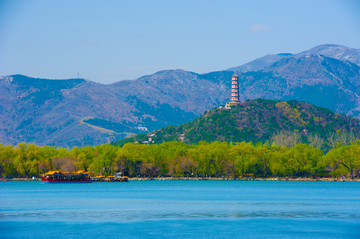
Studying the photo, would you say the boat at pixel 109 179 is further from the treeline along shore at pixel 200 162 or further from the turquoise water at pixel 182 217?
the turquoise water at pixel 182 217

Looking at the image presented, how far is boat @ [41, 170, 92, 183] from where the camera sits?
18325cm

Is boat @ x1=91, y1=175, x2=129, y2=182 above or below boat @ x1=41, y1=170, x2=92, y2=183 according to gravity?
below

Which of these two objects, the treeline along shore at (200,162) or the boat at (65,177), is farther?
the boat at (65,177)

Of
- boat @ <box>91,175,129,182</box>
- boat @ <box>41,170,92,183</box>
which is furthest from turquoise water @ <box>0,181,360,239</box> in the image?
Result: boat @ <box>91,175,129,182</box>

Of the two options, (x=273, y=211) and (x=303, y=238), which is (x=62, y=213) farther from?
(x=303, y=238)

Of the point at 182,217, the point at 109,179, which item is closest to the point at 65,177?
the point at 109,179

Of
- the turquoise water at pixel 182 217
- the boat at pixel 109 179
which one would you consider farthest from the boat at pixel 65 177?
the turquoise water at pixel 182 217

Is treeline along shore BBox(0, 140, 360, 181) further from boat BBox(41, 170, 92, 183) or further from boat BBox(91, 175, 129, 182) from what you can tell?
boat BBox(41, 170, 92, 183)

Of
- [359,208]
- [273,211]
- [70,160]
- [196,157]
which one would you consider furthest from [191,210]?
[70,160]

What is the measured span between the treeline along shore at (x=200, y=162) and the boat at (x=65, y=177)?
6218 mm

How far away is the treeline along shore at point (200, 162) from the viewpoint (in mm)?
181125

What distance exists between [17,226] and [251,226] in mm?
26772

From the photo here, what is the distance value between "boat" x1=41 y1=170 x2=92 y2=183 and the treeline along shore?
245 inches

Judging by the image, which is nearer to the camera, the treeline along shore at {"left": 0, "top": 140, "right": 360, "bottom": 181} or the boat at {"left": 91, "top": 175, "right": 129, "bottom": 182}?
the treeline along shore at {"left": 0, "top": 140, "right": 360, "bottom": 181}
